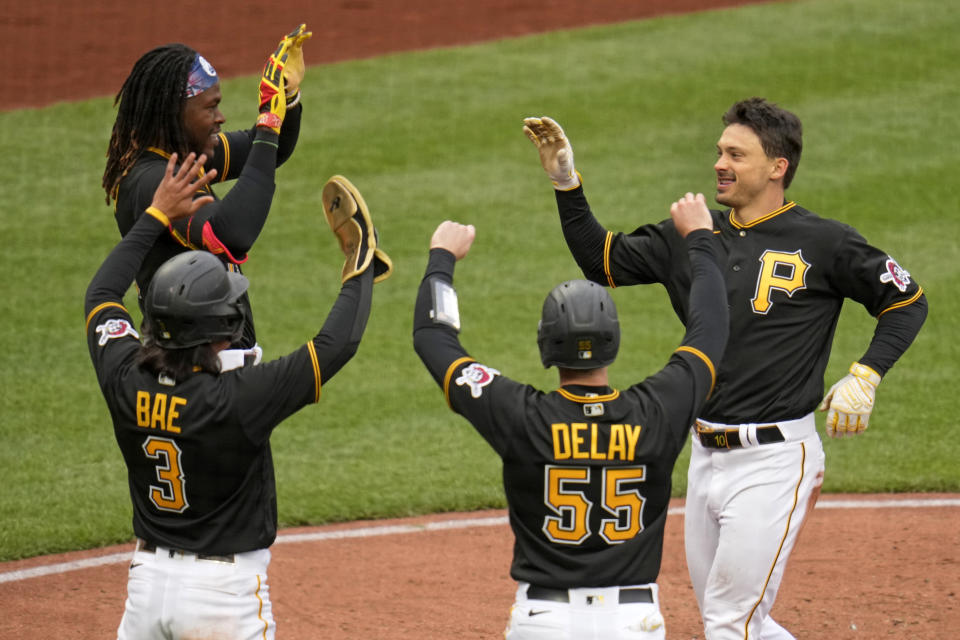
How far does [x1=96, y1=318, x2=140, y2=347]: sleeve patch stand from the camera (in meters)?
4.08

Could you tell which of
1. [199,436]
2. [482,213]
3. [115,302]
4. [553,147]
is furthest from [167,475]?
[482,213]

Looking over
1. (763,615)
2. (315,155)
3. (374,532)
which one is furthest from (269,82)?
(315,155)

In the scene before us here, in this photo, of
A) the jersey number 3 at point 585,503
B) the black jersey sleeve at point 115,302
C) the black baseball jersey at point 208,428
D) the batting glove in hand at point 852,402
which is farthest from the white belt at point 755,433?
the black jersey sleeve at point 115,302

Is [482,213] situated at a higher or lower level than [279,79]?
lower

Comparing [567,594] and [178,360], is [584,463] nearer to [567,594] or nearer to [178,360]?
[567,594]

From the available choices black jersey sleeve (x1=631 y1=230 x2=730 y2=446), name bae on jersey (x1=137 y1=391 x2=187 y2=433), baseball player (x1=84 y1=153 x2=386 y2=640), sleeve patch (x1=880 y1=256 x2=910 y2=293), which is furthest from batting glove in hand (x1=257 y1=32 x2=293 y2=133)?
sleeve patch (x1=880 y1=256 x2=910 y2=293)

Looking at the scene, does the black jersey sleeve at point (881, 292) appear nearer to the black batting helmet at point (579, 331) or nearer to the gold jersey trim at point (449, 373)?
the black batting helmet at point (579, 331)

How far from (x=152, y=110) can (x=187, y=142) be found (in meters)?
0.17

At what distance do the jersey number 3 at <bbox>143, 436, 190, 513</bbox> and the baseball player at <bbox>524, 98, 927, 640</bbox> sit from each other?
183 cm

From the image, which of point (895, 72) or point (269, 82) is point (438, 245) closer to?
point (269, 82)

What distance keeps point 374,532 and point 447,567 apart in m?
0.69

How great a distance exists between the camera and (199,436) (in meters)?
3.85

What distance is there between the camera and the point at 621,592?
377cm

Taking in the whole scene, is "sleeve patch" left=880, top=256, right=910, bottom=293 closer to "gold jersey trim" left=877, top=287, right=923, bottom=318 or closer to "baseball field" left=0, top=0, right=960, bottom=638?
"gold jersey trim" left=877, top=287, right=923, bottom=318
